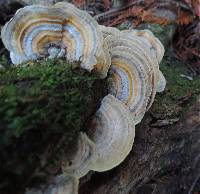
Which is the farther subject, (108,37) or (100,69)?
(108,37)

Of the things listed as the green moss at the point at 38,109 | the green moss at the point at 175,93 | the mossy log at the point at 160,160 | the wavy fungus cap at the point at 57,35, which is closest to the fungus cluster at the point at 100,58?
the wavy fungus cap at the point at 57,35

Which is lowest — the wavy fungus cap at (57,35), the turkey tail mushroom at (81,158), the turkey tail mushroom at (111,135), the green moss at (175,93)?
the green moss at (175,93)

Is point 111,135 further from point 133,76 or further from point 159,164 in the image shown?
point 159,164

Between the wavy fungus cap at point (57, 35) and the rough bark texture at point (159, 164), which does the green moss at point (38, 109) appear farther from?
the rough bark texture at point (159, 164)

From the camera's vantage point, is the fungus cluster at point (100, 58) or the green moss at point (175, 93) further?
the green moss at point (175, 93)

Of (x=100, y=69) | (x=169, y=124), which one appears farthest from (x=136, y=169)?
(x=100, y=69)

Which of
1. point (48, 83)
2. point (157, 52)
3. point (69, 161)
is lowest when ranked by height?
point (157, 52)

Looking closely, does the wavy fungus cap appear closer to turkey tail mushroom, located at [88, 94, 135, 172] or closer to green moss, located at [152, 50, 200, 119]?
turkey tail mushroom, located at [88, 94, 135, 172]

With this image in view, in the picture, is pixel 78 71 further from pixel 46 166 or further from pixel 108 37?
pixel 46 166
